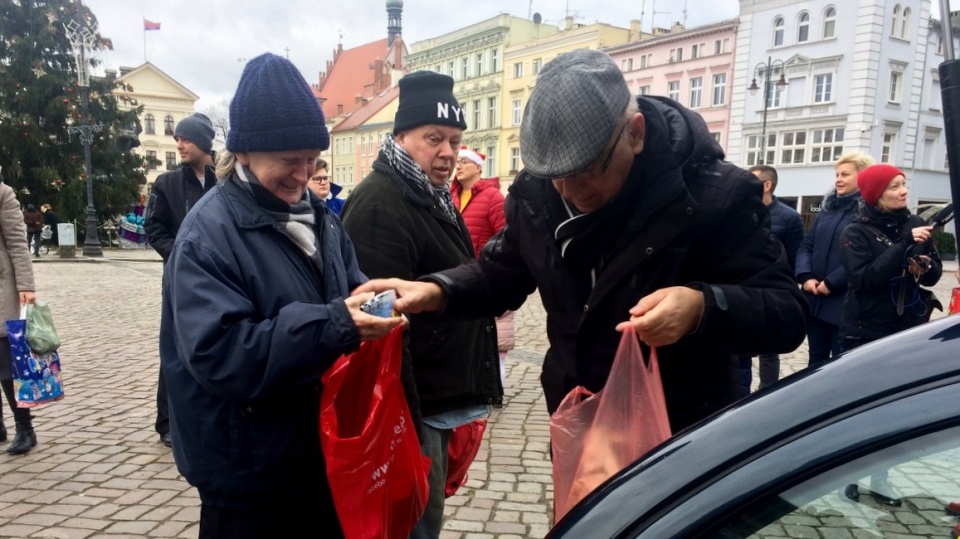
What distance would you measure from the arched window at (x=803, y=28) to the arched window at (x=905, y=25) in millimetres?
4275

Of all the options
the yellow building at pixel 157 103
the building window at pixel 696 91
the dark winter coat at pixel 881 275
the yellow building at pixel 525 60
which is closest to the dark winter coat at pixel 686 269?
the dark winter coat at pixel 881 275

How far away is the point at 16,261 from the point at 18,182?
91.9ft

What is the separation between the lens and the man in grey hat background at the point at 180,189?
15.0 feet

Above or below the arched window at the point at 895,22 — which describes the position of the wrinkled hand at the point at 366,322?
below

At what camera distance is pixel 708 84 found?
133 ft

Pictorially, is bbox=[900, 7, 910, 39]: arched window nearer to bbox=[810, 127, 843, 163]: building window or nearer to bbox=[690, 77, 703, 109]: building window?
bbox=[810, 127, 843, 163]: building window

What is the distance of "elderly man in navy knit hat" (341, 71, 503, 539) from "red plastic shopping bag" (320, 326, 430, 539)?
320 millimetres

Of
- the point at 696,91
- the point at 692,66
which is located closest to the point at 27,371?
the point at 696,91

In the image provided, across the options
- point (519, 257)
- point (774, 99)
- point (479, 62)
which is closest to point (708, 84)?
point (774, 99)

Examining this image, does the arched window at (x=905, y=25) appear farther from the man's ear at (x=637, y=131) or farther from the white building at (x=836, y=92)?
the man's ear at (x=637, y=131)

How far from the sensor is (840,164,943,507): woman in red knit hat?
4184 millimetres

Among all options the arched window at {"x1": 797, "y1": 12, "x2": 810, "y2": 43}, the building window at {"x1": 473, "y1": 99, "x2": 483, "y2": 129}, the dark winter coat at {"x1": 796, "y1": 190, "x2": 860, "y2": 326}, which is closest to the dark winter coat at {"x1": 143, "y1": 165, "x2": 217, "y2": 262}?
the dark winter coat at {"x1": 796, "y1": 190, "x2": 860, "y2": 326}

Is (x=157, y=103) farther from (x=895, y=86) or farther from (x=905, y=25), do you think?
(x=905, y=25)

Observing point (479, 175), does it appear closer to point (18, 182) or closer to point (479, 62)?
point (18, 182)
